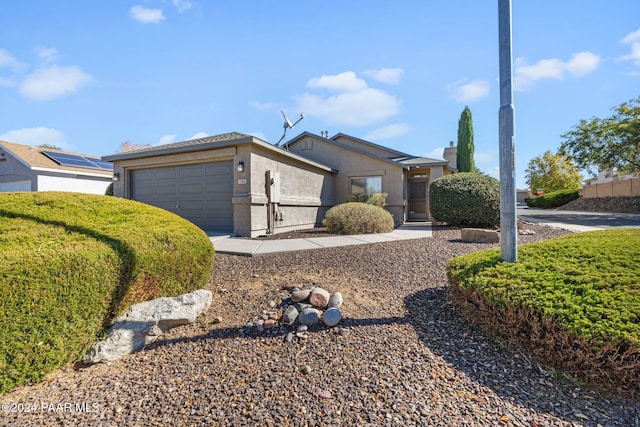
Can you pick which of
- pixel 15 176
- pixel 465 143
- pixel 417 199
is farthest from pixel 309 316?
pixel 15 176

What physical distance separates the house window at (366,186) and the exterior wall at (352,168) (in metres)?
0.20

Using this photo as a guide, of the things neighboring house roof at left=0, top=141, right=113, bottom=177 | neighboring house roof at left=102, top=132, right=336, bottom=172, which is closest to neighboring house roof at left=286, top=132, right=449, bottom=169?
neighboring house roof at left=102, top=132, right=336, bottom=172

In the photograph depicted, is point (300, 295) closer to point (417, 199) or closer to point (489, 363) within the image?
point (489, 363)

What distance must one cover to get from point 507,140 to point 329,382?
120 inches

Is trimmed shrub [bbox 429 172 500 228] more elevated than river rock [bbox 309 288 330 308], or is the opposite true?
trimmed shrub [bbox 429 172 500 228]

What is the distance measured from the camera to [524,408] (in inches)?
78.7

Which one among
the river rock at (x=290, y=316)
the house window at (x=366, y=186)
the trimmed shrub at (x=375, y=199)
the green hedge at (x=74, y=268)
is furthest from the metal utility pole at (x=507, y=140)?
the house window at (x=366, y=186)

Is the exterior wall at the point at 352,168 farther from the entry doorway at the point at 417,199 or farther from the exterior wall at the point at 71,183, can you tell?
the exterior wall at the point at 71,183

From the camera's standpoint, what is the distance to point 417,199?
609 inches

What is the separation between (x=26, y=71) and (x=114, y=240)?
888cm

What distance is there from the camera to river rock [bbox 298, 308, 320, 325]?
306 centimetres

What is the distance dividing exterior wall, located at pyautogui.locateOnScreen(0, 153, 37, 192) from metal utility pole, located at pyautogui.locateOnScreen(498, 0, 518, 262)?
20.9 m

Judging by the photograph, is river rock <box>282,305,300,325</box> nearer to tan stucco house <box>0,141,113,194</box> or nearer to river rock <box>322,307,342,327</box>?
river rock <box>322,307,342,327</box>

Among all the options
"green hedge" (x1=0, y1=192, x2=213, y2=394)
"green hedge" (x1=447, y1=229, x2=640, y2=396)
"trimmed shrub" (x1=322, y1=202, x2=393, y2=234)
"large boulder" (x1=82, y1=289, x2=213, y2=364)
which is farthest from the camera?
"trimmed shrub" (x1=322, y1=202, x2=393, y2=234)
